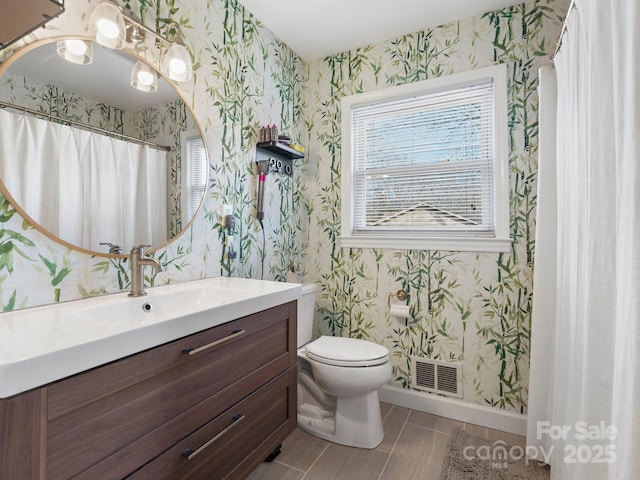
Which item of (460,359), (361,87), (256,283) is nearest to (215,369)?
(256,283)

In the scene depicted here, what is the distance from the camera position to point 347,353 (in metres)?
1.77

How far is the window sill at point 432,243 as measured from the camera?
1948 mm

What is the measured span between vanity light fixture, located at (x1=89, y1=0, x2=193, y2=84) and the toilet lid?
158 centimetres

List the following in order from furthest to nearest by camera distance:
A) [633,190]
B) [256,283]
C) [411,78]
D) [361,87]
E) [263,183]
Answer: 1. [361,87]
2. [411,78]
3. [263,183]
4. [256,283]
5. [633,190]

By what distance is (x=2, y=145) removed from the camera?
984 millimetres

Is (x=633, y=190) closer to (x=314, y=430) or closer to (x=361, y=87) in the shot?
(x=314, y=430)

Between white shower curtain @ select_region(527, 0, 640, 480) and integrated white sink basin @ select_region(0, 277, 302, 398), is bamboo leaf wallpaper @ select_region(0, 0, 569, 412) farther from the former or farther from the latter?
white shower curtain @ select_region(527, 0, 640, 480)

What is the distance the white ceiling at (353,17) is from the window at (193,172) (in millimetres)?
984

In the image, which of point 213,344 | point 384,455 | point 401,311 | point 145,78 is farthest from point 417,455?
point 145,78

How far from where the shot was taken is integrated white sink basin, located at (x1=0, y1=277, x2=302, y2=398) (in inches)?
25.4

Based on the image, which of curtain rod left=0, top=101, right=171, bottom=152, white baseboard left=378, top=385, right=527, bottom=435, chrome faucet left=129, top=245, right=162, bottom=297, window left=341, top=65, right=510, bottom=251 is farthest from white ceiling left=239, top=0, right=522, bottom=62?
white baseboard left=378, top=385, right=527, bottom=435

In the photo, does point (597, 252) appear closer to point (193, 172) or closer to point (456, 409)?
point (456, 409)

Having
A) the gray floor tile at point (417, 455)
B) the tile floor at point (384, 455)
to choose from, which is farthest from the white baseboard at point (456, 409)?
the gray floor tile at point (417, 455)

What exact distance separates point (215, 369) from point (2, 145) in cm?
97
